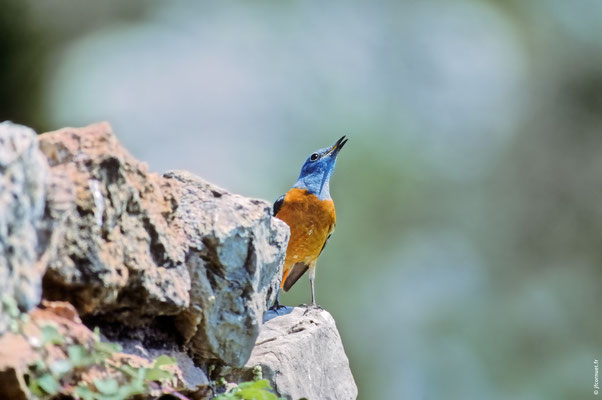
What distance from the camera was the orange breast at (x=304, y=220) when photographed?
8.01m

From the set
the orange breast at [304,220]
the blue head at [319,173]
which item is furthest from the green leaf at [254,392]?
the blue head at [319,173]

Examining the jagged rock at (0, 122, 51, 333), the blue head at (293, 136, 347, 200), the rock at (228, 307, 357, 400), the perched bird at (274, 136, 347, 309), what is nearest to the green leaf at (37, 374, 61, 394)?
the jagged rock at (0, 122, 51, 333)

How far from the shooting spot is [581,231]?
16.1 metres

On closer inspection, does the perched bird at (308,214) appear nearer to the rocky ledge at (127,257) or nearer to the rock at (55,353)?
the rocky ledge at (127,257)

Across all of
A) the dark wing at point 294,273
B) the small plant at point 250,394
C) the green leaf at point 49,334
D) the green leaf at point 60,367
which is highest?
the green leaf at point 49,334

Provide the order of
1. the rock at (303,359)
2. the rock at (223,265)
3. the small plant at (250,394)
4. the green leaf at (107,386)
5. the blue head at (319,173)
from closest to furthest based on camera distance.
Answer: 1. the green leaf at (107,386)
2. the small plant at (250,394)
3. the rock at (223,265)
4. the rock at (303,359)
5. the blue head at (319,173)

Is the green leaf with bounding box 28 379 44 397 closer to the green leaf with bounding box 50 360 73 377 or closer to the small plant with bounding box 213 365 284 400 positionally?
the green leaf with bounding box 50 360 73 377

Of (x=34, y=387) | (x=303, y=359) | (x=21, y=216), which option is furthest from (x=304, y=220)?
(x=21, y=216)

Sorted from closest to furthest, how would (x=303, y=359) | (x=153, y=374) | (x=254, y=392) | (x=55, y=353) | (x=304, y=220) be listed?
(x=55, y=353)
(x=153, y=374)
(x=254, y=392)
(x=303, y=359)
(x=304, y=220)

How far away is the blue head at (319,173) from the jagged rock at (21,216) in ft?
18.9

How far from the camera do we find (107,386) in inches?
107

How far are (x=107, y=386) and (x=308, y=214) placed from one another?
541cm

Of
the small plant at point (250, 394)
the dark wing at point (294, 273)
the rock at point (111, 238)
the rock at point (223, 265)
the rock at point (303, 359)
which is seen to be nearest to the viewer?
the rock at point (111, 238)

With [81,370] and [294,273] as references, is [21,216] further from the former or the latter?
[294,273]
